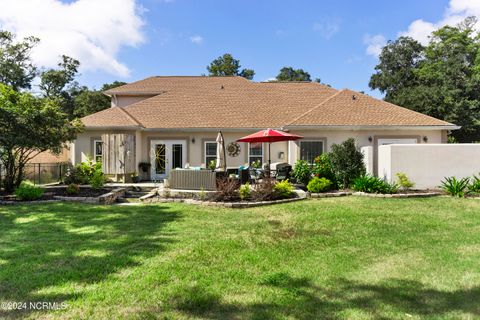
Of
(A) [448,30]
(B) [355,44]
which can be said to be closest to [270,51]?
(B) [355,44]

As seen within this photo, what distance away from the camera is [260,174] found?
13734mm

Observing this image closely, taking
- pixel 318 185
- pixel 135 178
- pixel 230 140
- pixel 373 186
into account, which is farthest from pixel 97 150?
pixel 373 186

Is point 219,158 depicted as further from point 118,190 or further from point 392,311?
point 392,311

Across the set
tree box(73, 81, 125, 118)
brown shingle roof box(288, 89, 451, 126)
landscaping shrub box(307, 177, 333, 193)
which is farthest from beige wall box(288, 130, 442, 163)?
tree box(73, 81, 125, 118)

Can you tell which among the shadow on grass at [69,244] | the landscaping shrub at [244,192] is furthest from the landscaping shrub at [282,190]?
the shadow on grass at [69,244]

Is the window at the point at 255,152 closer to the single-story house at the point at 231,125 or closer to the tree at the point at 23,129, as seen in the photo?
the single-story house at the point at 231,125

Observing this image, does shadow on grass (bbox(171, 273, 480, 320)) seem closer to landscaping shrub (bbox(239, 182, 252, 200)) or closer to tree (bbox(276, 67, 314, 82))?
landscaping shrub (bbox(239, 182, 252, 200))

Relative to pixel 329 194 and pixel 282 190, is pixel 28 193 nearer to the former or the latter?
pixel 282 190

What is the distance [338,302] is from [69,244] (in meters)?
4.62

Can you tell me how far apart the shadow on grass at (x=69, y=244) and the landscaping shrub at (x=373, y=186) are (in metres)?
6.65

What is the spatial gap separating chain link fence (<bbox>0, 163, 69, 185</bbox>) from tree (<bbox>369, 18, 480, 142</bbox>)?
26819 millimetres

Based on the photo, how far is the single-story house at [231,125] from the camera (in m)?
15.8

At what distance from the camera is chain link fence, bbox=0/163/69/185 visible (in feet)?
52.6

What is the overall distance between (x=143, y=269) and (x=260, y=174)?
31.6 feet
